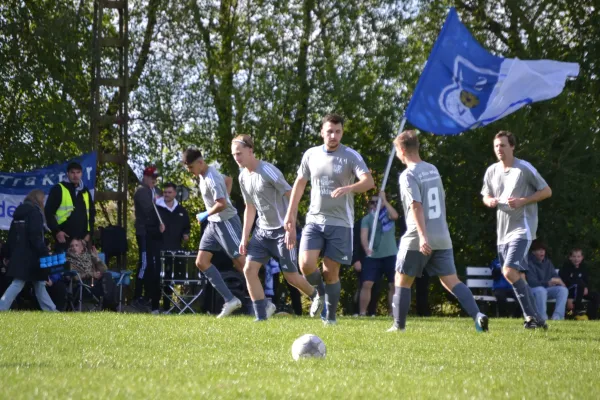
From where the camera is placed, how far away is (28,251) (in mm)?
16188

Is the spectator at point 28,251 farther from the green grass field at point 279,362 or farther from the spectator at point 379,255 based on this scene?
the spectator at point 379,255

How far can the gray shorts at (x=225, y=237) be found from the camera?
13.8 meters

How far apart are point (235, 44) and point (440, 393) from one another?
17904mm

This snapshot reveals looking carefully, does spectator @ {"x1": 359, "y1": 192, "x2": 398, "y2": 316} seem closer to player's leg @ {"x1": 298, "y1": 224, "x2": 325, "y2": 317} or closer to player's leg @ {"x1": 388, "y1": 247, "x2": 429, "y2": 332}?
player's leg @ {"x1": 298, "y1": 224, "x2": 325, "y2": 317}

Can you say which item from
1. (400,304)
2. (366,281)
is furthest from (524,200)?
(366,281)

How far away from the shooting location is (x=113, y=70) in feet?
74.7

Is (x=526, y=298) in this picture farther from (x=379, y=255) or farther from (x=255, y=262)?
(x=379, y=255)

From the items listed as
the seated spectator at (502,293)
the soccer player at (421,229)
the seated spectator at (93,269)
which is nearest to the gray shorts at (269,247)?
the soccer player at (421,229)

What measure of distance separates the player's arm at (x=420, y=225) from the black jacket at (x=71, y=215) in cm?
778

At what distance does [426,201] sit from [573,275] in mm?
9554

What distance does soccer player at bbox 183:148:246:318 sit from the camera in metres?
13.8

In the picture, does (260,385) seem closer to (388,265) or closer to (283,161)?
(388,265)

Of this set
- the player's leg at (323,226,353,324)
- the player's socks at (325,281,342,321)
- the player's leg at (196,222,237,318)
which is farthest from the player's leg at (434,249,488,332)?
the player's leg at (196,222,237,318)

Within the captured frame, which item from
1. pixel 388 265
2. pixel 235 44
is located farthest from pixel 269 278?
pixel 235 44
